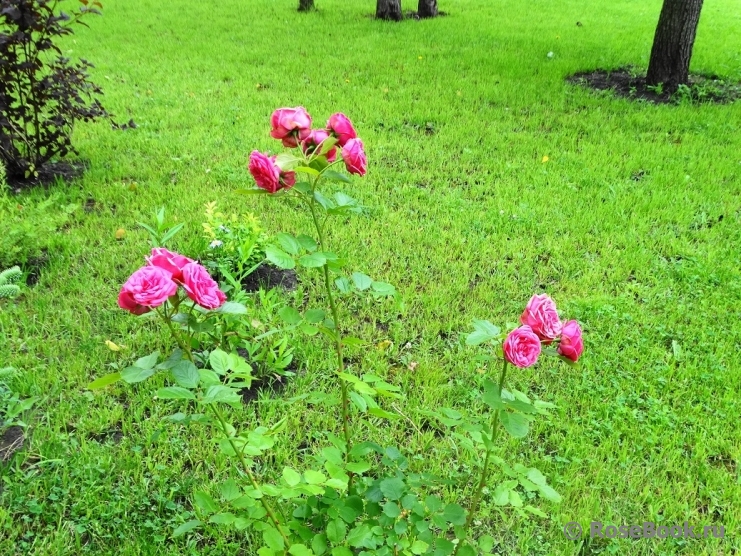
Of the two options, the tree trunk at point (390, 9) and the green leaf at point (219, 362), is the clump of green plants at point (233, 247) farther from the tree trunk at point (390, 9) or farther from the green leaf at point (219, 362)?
the tree trunk at point (390, 9)

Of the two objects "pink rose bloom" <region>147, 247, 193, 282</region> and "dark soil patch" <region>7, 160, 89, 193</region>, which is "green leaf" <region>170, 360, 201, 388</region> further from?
"dark soil patch" <region>7, 160, 89, 193</region>

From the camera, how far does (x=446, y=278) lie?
3.24 m

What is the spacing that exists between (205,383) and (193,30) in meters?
8.64

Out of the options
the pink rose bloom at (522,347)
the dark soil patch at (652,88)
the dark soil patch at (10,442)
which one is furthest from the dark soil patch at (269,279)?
the dark soil patch at (652,88)

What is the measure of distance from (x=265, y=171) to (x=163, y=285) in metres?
0.32

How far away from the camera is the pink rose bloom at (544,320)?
3.90 feet

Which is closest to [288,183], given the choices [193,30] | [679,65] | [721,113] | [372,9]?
[721,113]

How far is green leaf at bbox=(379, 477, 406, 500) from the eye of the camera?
Answer: 4.64 feet

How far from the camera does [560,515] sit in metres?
1.97

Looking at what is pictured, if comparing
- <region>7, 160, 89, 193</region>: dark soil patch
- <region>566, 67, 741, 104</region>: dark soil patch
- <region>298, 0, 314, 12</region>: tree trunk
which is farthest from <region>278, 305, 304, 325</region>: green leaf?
<region>298, 0, 314, 12</region>: tree trunk

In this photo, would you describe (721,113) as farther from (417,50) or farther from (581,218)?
(417,50)

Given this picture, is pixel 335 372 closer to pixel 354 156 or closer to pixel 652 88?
pixel 354 156

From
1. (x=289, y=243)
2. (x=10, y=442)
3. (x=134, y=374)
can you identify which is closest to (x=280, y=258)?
(x=289, y=243)

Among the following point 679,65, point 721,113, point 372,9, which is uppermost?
point 372,9
